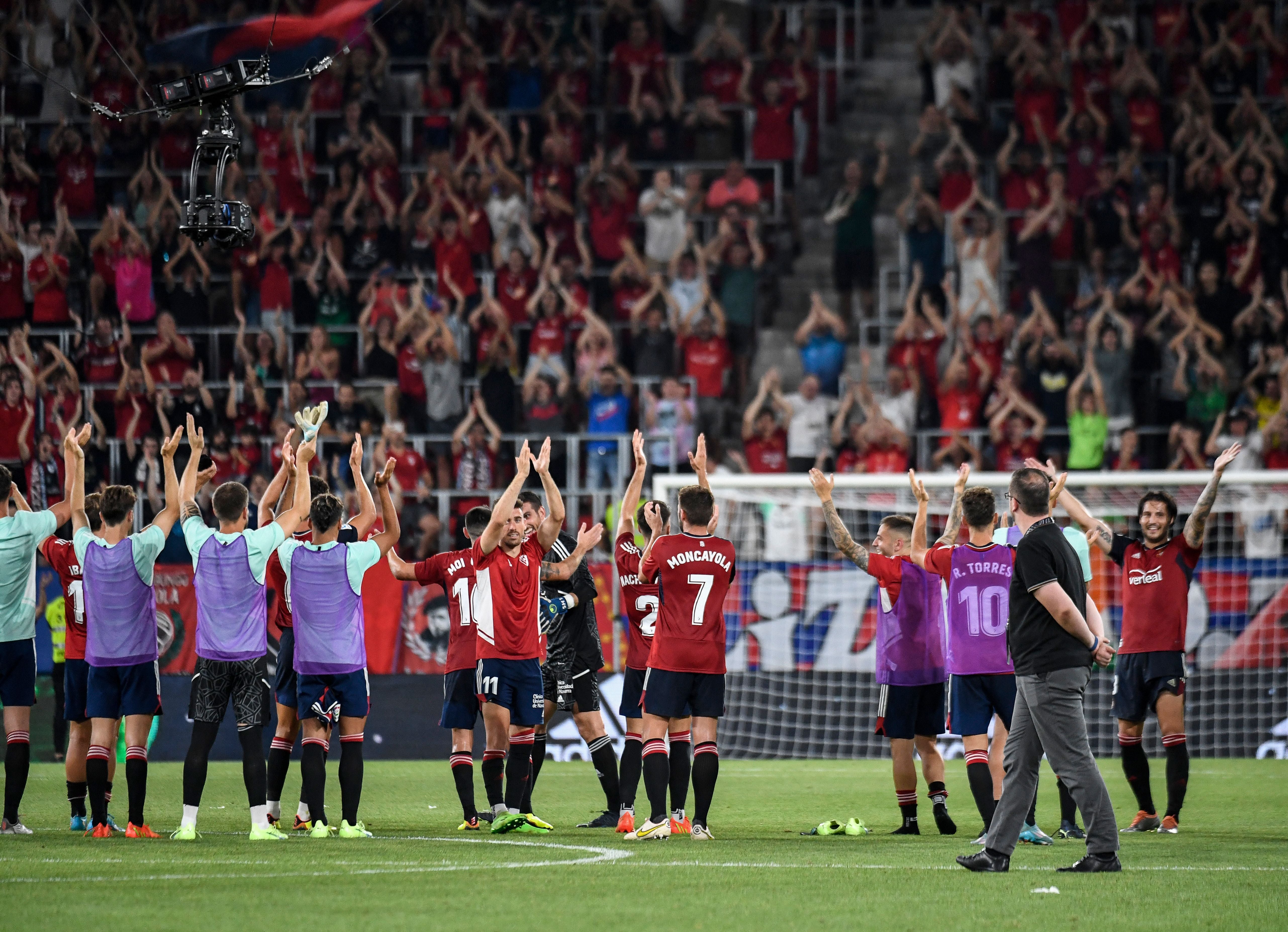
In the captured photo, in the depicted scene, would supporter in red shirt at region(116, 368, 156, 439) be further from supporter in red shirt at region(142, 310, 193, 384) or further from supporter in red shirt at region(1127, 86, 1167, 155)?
supporter in red shirt at region(1127, 86, 1167, 155)

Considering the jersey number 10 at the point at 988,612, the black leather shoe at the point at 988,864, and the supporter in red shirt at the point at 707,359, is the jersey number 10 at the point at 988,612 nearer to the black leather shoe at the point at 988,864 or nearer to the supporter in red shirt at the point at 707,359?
the black leather shoe at the point at 988,864

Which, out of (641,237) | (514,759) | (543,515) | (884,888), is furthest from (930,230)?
(884,888)

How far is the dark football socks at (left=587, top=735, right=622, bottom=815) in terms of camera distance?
11.2 metres

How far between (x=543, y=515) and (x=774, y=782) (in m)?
4.74

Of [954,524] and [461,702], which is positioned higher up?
[954,524]

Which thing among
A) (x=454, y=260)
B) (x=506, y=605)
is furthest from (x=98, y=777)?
(x=454, y=260)

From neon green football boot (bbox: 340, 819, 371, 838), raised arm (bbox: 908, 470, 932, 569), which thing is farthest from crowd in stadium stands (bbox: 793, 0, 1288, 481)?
neon green football boot (bbox: 340, 819, 371, 838)

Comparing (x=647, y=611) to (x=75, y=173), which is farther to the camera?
(x=75, y=173)

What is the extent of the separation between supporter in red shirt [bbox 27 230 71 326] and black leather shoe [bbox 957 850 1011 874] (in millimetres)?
18366

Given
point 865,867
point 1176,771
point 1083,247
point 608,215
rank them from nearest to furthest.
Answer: point 865,867 < point 1176,771 < point 1083,247 < point 608,215

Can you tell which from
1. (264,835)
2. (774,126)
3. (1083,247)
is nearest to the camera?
(264,835)

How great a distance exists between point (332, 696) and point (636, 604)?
2.24m

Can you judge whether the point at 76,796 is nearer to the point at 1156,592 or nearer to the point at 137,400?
the point at 1156,592

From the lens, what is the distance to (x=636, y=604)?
1112cm
